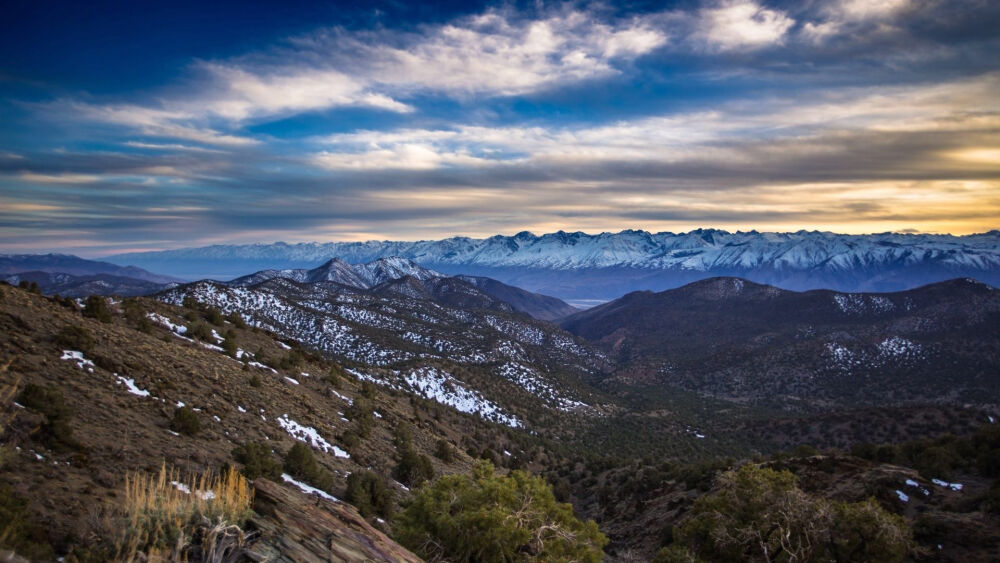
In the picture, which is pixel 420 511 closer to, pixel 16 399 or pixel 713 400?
pixel 16 399

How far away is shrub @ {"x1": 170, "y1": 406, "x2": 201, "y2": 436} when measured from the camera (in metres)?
17.6

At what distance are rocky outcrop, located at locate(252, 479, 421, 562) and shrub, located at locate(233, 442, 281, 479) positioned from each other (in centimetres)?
519

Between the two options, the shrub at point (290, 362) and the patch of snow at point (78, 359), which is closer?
the patch of snow at point (78, 359)

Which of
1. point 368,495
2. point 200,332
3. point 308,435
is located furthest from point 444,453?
point 200,332

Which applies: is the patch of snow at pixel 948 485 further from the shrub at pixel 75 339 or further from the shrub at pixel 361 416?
the shrub at pixel 75 339

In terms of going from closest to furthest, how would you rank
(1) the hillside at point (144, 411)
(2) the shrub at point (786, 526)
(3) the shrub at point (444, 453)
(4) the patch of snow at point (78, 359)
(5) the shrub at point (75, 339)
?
(1) the hillside at point (144, 411), (2) the shrub at point (786, 526), (4) the patch of snow at point (78, 359), (5) the shrub at point (75, 339), (3) the shrub at point (444, 453)

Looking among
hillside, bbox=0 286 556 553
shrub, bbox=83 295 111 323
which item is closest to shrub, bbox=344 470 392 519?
hillside, bbox=0 286 556 553

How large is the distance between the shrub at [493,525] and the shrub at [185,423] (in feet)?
30.1

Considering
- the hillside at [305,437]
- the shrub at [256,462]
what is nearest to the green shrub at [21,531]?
the hillside at [305,437]

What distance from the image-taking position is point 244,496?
9.62 metres

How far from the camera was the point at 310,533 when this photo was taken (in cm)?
959

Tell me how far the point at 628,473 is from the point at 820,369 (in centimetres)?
10011

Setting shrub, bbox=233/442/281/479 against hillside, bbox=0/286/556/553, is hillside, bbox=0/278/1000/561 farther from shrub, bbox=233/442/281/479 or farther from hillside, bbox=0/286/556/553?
shrub, bbox=233/442/281/479

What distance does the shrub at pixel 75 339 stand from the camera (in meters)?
19.6
